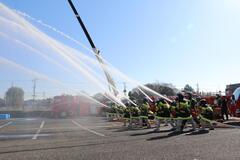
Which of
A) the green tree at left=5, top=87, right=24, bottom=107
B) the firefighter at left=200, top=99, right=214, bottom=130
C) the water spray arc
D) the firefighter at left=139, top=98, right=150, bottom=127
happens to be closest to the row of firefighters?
the firefighter at left=200, top=99, right=214, bottom=130

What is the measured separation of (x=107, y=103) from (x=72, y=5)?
11.3 metres

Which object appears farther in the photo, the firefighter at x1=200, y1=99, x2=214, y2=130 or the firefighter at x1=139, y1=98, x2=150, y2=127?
the firefighter at x1=139, y1=98, x2=150, y2=127

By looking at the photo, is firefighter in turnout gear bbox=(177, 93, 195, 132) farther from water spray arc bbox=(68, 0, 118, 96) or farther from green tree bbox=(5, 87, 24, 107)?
green tree bbox=(5, 87, 24, 107)

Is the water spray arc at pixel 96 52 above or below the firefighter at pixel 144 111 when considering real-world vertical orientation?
above

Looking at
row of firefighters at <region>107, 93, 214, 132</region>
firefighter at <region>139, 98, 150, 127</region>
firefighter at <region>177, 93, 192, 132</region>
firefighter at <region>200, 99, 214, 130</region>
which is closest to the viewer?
firefighter at <region>177, 93, 192, 132</region>

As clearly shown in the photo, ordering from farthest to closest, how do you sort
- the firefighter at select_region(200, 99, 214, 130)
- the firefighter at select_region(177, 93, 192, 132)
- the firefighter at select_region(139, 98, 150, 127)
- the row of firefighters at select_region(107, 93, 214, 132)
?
the firefighter at select_region(139, 98, 150, 127) < the firefighter at select_region(200, 99, 214, 130) < the row of firefighters at select_region(107, 93, 214, 132) < the firefighter at select_region(177, 93, 192, 132)

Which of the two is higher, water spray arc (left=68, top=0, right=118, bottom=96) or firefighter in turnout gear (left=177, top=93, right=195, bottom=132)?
water spray arc (left=68, top=0, right=118, bottom=96)

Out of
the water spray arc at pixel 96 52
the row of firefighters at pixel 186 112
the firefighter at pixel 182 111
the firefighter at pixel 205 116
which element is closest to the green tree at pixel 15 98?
the water spray arc at pixel 96 52

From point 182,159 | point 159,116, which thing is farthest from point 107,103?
point 182,159

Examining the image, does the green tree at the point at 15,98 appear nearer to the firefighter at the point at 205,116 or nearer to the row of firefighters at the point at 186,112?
the row of firefighters at the point at 186,112

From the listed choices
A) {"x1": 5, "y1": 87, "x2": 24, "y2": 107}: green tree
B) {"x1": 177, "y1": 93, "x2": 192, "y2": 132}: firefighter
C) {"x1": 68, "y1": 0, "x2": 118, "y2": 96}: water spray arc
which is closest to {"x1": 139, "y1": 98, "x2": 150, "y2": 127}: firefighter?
{"x1": 177, "y1": 93, "x2": 192, "y2": 132}: firefighter

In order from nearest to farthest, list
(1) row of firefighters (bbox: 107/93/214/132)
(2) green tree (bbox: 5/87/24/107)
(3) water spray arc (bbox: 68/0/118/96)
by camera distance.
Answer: (1) row of firefighters (bbox: 107/93/214/132) < (3) water spray arc (bbox: 68/0/118/96) < (2) green tree (bbox: 5/87/24/107)

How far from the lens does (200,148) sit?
1072 cm

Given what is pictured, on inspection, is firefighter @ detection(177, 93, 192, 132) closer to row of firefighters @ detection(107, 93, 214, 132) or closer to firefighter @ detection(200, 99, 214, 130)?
row of firefighters @ detection(107, 93, 214, 132)
